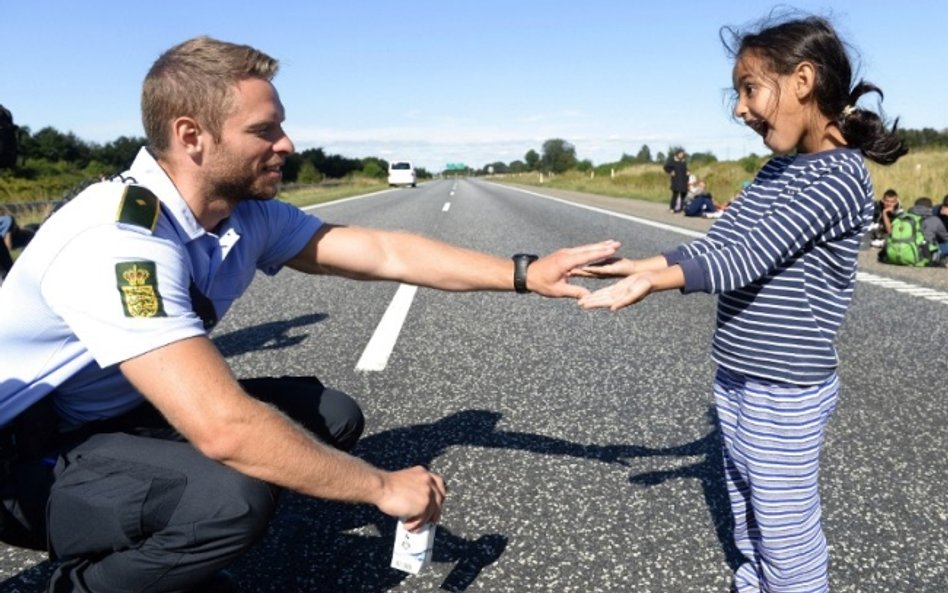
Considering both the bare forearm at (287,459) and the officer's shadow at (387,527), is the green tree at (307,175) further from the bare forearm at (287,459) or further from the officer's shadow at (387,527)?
the bare forearm at (287,459)

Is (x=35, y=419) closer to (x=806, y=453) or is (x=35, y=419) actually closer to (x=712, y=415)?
(x=806, y=453)

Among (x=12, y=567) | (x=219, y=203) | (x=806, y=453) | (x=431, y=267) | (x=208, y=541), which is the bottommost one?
(x=12, y=567)

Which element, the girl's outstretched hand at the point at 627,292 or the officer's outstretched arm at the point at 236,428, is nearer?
the officer's outstretched arm at the point at 236,428

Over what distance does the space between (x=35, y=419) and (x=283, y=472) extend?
874 mm

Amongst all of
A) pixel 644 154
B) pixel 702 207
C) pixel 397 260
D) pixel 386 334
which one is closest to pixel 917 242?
pixel 386 334

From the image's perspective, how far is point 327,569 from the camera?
2.39m

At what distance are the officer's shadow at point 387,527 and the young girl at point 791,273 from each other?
0.48 meters

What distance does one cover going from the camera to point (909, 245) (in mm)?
9406

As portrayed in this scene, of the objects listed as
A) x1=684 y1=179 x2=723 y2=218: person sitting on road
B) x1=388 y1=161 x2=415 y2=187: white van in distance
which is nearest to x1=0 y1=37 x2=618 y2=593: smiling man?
x1=684 y1=179 x2=723 y2=218: person sitting on road

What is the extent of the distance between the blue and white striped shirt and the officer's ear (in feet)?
4.54

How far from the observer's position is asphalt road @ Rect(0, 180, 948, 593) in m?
2.37

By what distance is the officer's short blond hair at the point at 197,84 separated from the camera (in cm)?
206

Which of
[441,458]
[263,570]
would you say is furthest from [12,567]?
[441,458]

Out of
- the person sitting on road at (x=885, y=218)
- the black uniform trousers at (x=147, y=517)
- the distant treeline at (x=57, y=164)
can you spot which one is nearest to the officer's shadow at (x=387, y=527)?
the black uniform trousers at (x=147, y=517)
